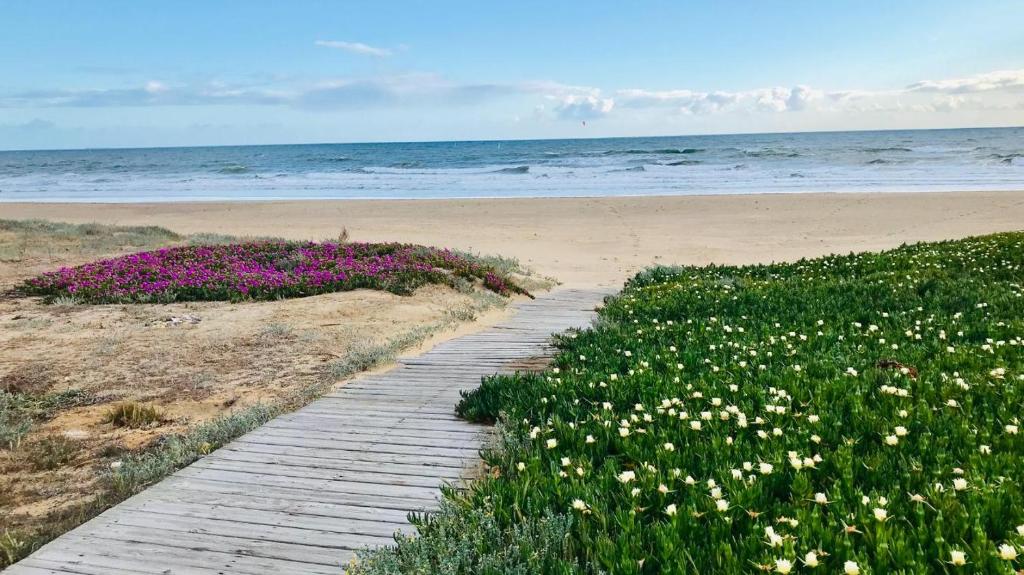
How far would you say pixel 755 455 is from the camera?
4336mm

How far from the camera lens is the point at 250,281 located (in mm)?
12977

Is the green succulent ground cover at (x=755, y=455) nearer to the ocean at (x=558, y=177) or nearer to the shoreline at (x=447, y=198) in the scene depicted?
the shoreline at (x=447, y=198)

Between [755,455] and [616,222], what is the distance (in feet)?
82.2

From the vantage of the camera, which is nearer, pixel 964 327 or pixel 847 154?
pixel 964 327

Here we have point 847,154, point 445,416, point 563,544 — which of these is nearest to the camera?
point 563,544

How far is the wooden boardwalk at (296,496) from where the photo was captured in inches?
152

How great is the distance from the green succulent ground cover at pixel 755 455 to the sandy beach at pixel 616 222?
30.1ft

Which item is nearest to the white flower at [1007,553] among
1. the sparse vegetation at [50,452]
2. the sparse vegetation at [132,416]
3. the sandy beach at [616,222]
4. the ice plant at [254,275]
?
the sparse vegetation at [50,452]

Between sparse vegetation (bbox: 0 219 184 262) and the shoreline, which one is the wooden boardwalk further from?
the shoreline

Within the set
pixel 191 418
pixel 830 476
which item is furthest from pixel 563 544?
pixel 191 418

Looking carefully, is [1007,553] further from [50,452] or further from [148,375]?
[148,375]

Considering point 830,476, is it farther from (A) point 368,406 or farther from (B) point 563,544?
(A) point 368,406

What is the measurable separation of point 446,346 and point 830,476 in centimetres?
567

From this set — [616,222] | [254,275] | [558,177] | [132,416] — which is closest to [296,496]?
[132,416]
